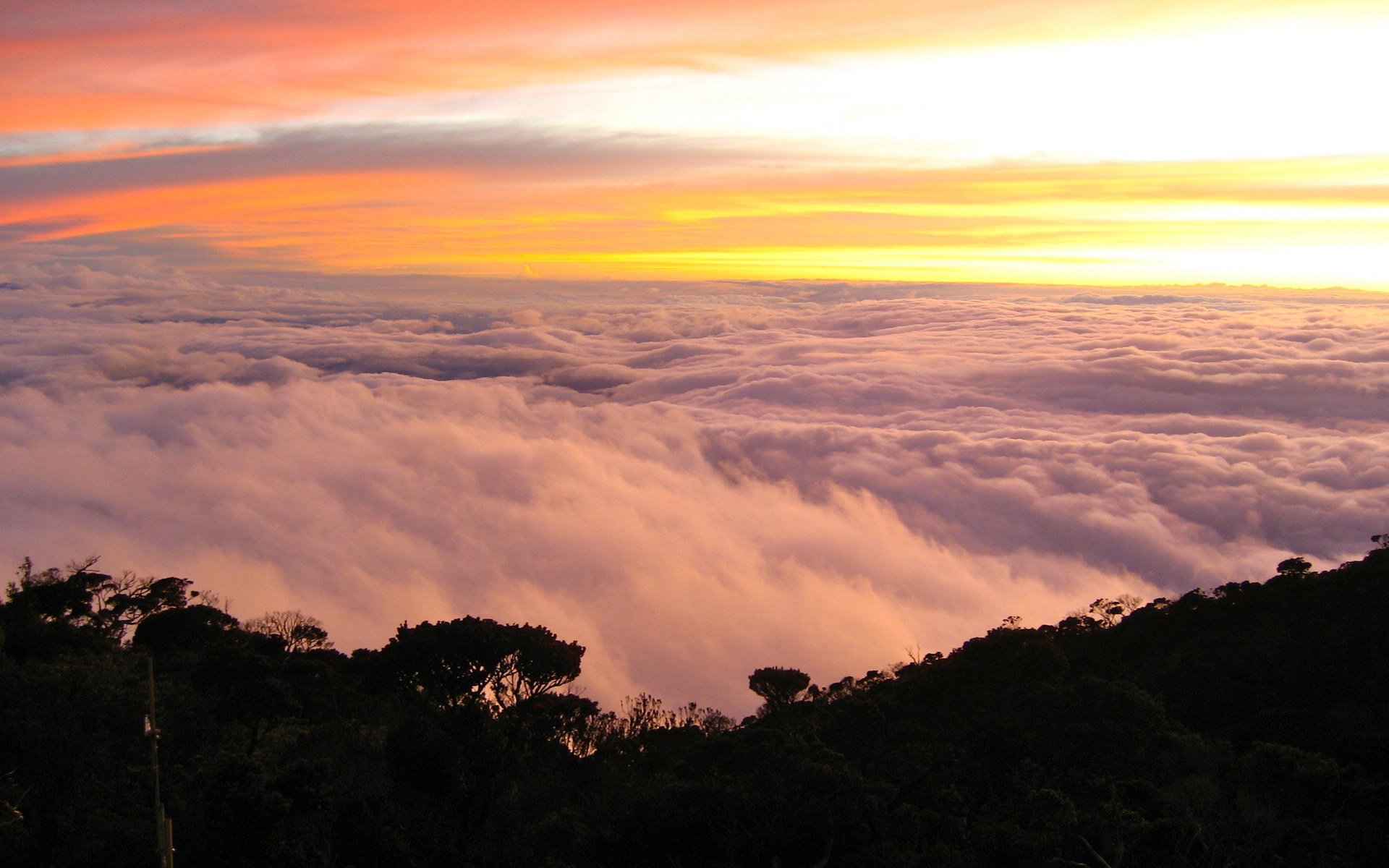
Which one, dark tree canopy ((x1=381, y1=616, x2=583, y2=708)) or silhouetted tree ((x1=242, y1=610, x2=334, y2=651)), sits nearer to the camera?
dark tree canopy ((x1=381, y1=616, x2=583, y2=708))

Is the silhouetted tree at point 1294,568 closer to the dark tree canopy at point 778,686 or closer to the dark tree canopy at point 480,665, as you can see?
the dark tree canopy at point 778,686

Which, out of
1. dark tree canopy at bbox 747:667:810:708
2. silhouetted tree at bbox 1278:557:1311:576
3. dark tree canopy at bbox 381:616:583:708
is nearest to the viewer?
dark tree canopy at bbox 381:616:583:708

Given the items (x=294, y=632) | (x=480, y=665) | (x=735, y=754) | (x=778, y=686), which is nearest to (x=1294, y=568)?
(x=778, y=686)

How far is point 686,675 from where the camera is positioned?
182 ft

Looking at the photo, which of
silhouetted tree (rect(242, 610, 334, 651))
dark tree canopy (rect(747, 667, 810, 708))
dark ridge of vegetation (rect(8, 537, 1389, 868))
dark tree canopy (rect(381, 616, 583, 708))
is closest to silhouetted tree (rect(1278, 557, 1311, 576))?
dark ridge of vegetation (rect(8, 537, 1389, 868))

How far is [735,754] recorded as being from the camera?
62.3ft

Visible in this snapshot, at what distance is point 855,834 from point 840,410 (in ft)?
457

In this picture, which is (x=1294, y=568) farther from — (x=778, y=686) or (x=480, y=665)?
(x=480, y=665)

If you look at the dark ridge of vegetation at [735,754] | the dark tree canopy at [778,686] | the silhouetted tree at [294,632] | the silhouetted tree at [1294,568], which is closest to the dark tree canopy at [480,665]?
the dark ridge of vegetation at [735,754]

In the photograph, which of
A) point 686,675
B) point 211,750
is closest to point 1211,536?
point 686,675

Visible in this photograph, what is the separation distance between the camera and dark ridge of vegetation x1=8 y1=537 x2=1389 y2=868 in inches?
581

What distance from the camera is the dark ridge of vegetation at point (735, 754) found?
581 inches

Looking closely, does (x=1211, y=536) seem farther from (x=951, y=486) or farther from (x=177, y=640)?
(x=177, y=640)

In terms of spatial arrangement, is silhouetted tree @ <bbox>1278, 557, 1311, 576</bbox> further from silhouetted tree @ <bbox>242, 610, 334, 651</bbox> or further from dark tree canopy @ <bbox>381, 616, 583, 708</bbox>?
silhouetted tree @ <bbox>242, 610, 334, 651</bbox>
